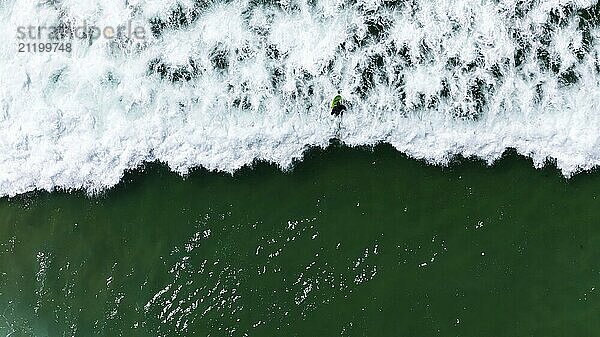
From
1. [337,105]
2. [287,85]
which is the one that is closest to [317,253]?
[337,105]

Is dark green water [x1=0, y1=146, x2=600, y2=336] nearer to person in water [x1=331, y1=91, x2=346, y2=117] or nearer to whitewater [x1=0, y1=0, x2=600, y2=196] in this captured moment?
whitewater [x1=0, y1=0, x2=600, y2=196]

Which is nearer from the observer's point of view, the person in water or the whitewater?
the whitewater

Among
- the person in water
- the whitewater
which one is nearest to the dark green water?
the whitewater

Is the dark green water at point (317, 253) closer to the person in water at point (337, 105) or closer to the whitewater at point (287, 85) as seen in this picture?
the whitewater at point (287, 85)

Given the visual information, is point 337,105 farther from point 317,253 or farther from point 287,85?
point 317,253

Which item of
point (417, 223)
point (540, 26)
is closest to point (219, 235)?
point (417, 223)

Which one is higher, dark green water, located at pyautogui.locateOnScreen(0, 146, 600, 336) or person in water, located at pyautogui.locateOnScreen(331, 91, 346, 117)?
person in water, located at pyautogui.locateOnScreen(331, 91, 346, 117)

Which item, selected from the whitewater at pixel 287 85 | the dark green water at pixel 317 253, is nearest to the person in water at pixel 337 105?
Result: the whitewater at pixel 287 85
